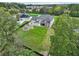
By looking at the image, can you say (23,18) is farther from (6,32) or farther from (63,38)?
(63,38)

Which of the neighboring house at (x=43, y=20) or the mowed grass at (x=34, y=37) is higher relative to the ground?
the neighboring house at (x=43, y=20)

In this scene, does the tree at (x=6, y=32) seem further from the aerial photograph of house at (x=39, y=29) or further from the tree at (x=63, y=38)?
the tree at (x=63, y=38)

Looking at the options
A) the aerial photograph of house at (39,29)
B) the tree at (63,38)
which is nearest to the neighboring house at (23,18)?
the aerial photograph of house at (39,29)

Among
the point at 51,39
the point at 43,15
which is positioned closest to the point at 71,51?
the point at 51,39

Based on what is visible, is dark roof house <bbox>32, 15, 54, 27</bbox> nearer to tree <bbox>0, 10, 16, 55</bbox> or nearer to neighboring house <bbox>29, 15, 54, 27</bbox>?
neighboring house <bbox>29, 15, 54, 27</bbox>

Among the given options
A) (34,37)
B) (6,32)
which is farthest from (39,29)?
(6,32)

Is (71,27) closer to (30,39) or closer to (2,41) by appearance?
(30,39)

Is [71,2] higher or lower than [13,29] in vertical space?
higher
